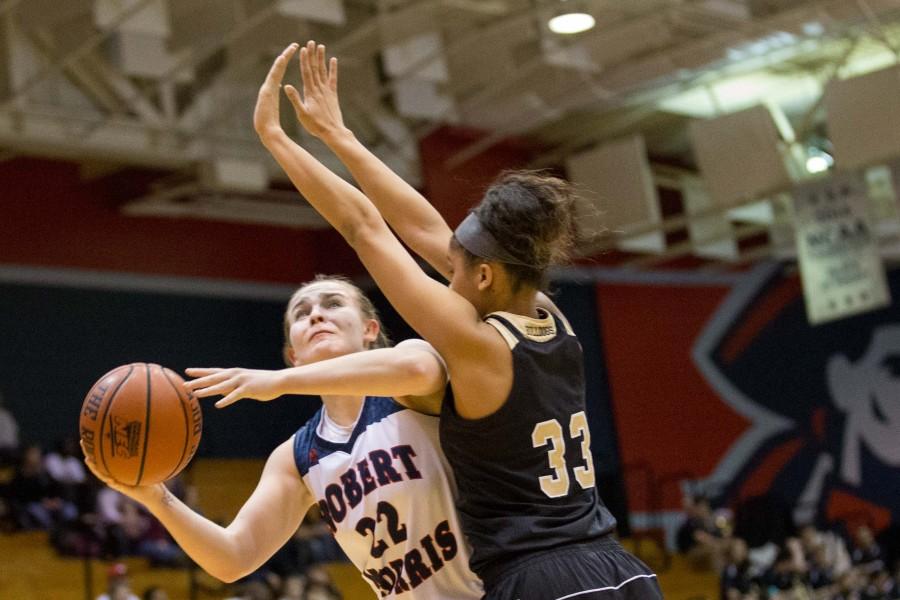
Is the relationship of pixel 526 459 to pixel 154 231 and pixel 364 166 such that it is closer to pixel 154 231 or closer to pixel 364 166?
A: pixel 364 166

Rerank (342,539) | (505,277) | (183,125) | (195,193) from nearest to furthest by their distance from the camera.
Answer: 1. (505,277)
2. (342,539)
3. (183,125)
4. (195,193)

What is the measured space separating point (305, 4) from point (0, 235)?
13.7ft

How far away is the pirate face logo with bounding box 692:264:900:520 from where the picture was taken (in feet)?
61.8

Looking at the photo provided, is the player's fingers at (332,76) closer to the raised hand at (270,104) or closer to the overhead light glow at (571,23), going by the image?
the raised hand at (270,104)

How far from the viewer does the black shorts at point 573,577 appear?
121 inches

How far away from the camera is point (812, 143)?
16812 millimetres

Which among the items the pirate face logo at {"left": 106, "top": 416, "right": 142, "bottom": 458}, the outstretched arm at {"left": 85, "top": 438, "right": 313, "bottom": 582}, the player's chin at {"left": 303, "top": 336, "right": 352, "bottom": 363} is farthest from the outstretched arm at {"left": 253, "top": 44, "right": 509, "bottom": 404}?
the outstretched arm at {"left": 85, "top": 438, "right": 313, "bottom": 582}

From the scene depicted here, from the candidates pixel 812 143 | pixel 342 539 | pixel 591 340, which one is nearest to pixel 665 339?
pixel 591 340

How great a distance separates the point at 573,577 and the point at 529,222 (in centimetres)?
82

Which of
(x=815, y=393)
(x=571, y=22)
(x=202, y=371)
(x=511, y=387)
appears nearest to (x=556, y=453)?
(x=511, y=387)

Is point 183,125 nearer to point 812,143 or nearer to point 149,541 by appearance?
point 149,541

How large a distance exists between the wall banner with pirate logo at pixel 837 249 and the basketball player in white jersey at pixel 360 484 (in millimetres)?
11023

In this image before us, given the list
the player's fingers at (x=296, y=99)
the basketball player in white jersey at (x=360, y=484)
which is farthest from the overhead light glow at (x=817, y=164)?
the player's fingers at (x=296, y=99)

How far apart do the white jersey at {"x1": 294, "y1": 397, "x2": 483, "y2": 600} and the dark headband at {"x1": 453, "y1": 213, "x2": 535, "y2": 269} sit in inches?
21.0
